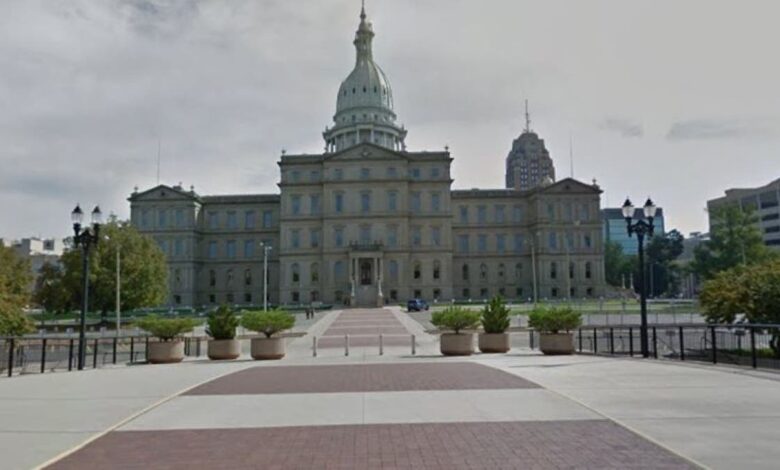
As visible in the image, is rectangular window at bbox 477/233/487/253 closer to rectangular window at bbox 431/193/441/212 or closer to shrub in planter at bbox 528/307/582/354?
rectangular window at bbox 431/193/441/212

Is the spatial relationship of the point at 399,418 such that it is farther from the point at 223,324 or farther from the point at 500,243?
the point at 500,243

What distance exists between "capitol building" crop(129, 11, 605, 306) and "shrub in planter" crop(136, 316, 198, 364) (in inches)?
2746

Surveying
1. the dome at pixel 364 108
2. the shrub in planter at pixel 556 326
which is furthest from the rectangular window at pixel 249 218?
the shrub in planter at pixel 556 326

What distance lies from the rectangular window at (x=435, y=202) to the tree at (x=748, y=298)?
74.8 meters

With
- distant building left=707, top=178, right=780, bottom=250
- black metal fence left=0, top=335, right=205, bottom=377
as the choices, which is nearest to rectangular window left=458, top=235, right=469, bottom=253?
distant building left=707, top=178, right=780, bottom=250

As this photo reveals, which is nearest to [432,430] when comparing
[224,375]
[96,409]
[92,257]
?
[96,409]

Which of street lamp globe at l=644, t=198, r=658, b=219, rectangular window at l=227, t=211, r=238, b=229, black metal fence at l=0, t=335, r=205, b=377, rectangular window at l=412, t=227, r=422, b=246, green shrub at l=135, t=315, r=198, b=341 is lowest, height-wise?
black metal fence at l=0, t=335, r=205, b=377

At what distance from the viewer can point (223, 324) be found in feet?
74.8

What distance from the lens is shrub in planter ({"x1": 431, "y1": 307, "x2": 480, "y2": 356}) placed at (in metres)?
22.2

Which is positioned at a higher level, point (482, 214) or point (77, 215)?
point (482, 214)

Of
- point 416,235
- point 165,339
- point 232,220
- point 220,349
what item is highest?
point 232,220

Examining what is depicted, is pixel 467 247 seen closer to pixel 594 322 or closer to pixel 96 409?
pixel 594 322

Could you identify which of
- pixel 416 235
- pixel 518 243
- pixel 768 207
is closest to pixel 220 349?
pixel 416 235

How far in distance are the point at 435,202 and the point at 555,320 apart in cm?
8246
